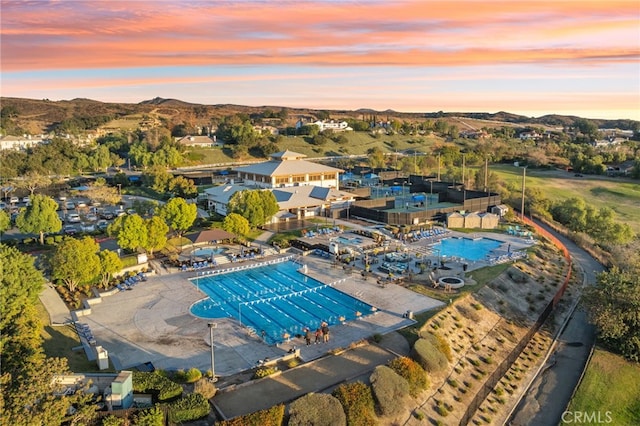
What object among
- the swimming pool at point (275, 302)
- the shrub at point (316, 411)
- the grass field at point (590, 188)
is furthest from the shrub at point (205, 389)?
the grass field at point (590, 188)

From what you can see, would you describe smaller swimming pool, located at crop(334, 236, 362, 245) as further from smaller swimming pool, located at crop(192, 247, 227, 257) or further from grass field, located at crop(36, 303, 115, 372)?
grass field, located at crop(36, 303, 115, 372)

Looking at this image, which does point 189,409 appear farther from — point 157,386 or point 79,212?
point 79,212

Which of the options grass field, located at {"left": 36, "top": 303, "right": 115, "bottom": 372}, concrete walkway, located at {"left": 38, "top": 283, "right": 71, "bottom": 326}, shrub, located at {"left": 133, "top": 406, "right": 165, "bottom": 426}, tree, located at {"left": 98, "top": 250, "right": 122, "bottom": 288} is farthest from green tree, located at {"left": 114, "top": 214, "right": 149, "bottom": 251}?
shrub, located at {"left": 133, "top": 406, "right": 165, "bottom": 426}

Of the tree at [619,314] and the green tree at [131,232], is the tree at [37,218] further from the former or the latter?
the tree at [619,314]

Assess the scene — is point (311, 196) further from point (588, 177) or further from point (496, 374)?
point (588, 177)

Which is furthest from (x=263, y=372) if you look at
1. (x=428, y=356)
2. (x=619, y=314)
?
(x=619, y=314)
